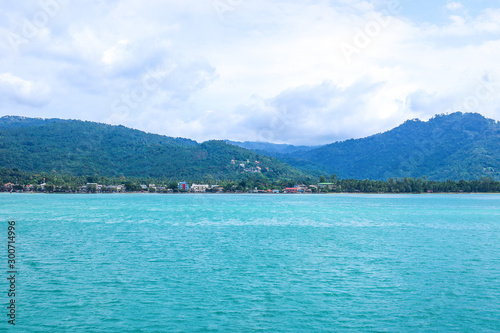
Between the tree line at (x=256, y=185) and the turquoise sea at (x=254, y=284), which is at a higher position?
the tree line at (x=256, y=185)

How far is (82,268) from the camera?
24031mm

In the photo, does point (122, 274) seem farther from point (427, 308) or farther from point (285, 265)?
point (427, 308)

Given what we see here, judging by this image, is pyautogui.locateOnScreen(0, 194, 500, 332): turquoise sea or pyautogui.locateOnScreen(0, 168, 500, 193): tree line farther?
pyautogui.locateOnScreen(0, 168, 500, 193): tree line

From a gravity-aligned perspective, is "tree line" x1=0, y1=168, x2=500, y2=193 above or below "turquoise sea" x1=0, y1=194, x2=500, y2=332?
above

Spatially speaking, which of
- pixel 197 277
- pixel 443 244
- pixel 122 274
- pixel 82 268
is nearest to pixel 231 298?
pixel 197 277

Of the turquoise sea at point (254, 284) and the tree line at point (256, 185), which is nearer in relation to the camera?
the turquoise sea at point (254, 284)

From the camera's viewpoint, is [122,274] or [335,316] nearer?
[335,316]

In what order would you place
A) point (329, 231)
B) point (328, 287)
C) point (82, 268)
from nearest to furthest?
point (328, 287)
point (82, 268)
point (329, 231)

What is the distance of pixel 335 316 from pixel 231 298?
4693 mm

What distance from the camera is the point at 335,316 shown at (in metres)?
16.6

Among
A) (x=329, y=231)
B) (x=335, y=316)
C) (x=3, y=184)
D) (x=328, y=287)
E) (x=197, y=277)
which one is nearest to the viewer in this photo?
(x=335, y=316)

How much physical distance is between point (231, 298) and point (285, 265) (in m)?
7.52

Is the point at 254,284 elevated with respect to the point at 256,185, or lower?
lower

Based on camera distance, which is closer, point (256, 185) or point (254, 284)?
point (254, 284)
